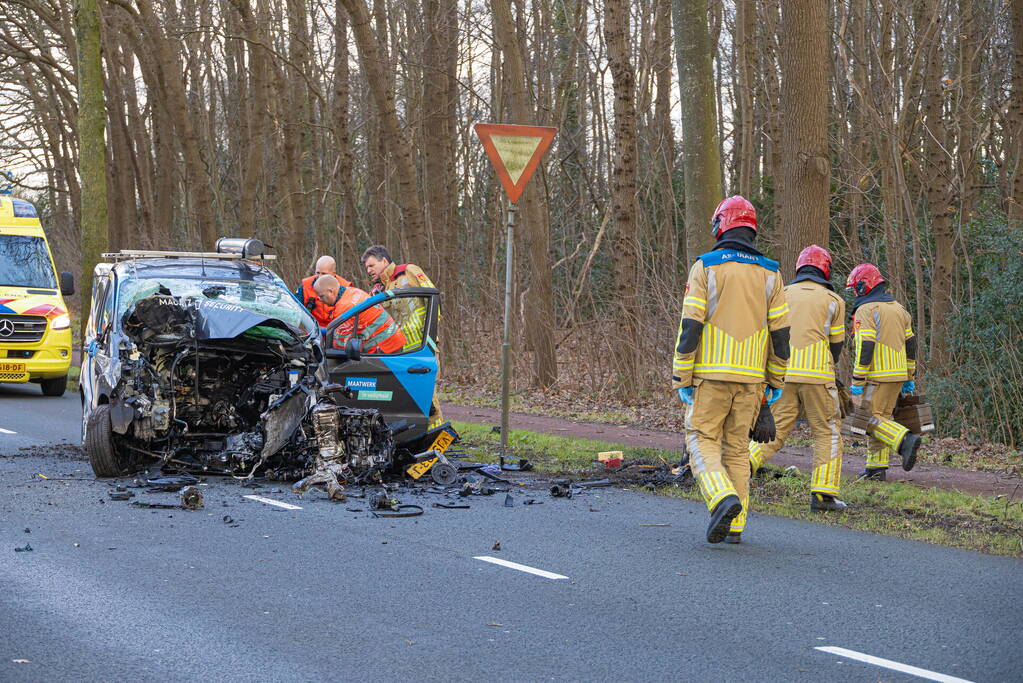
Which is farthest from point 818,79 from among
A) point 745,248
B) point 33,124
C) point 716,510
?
point 33,124

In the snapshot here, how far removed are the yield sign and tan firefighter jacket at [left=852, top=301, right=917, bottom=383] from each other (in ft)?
11.2

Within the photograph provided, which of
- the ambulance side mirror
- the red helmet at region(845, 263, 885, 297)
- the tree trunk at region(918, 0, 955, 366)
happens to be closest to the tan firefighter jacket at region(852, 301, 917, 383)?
the red helmet at region(845, 263, 885, 297)

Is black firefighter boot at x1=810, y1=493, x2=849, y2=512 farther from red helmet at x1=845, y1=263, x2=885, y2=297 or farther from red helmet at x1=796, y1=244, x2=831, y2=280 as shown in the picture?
red helmet at x1=845, y1=263, x2=885, y2=297

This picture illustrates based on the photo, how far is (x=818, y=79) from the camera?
13.4 metres

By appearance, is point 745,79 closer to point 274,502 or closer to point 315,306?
point 315,306

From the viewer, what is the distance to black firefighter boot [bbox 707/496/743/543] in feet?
25.6

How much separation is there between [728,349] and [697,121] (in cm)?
774

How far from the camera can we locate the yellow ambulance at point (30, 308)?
17.7 m

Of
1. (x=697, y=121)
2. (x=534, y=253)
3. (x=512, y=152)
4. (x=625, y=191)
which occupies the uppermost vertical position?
(x=697, y=121)

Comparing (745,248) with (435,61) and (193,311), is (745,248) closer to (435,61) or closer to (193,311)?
(193,311)

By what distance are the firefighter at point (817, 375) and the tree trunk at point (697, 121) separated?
5.23 metres

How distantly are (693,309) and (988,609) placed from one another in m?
2.56

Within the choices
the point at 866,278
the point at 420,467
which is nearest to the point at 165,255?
the point at 420,467

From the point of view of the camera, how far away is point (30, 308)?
1794 centimetres
